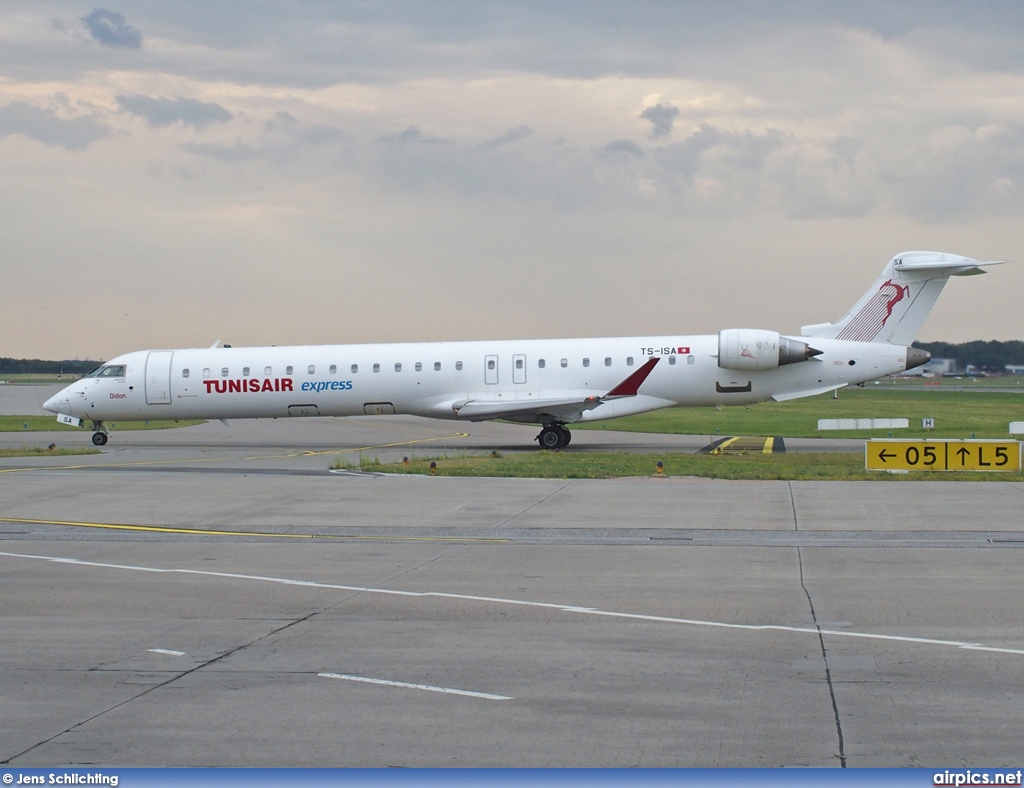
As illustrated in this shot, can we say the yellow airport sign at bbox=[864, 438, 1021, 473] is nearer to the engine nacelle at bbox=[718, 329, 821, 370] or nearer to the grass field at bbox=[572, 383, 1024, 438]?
the engine nacelle at bbox=[718, 329, 821, 370]

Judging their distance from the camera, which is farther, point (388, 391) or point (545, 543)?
point (388, 391)

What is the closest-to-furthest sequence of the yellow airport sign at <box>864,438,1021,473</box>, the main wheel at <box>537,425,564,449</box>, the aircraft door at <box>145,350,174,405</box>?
1. the yellow airport sign at <box>864,438,1021,473</box>
2. the main wheel at <box>537,425,564,449</box>
3. the aircraft door at <box>145,350,174,405</box>

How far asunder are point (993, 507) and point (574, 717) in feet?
46.8

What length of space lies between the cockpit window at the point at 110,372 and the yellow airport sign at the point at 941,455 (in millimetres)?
24999

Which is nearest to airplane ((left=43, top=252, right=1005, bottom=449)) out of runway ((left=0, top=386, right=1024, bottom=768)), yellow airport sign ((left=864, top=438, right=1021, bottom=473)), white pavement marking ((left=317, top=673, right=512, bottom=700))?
yellow airport sign ((left=864, top=438, right=1021, bottom=473))

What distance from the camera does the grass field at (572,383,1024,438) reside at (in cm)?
4050

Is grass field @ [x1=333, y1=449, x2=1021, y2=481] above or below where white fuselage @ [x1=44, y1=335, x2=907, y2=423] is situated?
below

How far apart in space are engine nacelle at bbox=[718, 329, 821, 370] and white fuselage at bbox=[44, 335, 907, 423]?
44 centimetres

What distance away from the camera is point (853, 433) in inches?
1596

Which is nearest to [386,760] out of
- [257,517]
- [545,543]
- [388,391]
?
[545,543]

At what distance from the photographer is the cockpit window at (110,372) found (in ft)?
125

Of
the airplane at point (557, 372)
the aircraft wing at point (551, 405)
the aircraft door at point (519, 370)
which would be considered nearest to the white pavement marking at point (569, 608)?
the aircraft wing at point (551, 405)

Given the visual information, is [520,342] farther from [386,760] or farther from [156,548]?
[386,760]

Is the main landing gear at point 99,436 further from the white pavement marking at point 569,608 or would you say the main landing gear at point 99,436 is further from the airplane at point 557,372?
the white pavement marking at point 569,608
